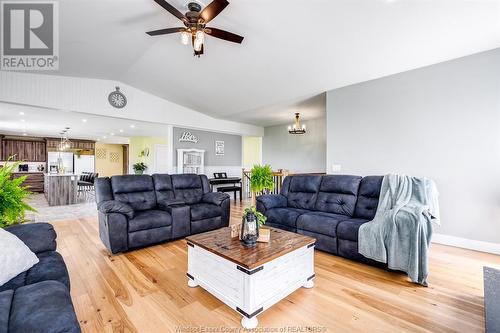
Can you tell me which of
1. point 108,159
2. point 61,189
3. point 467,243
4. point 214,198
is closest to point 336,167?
point 467,243

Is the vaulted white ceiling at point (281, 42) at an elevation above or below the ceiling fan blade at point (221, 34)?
above

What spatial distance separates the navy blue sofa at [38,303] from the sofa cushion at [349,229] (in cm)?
261

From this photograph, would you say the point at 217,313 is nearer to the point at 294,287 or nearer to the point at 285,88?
the point at 294,287

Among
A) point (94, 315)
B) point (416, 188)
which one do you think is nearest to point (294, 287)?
point (94, 315)

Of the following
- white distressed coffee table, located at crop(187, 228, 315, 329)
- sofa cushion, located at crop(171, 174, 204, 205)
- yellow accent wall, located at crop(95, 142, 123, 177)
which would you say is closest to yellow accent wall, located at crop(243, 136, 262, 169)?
sofa cushion, located at crop(171, 174, 204, 205)

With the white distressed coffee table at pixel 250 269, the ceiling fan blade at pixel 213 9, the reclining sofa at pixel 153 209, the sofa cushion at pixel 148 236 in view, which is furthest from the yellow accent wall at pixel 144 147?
the white distressed coffee table at pixel 250 269

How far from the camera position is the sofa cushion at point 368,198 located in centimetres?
307

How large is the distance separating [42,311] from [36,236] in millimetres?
1149

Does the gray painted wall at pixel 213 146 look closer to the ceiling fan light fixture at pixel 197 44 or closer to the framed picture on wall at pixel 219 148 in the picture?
the framed picture on wall at pixel 219 148

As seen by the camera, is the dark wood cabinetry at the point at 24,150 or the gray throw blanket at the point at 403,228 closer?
the gray throw blanket at the point at 403,228

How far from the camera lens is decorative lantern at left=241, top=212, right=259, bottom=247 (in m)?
2.10

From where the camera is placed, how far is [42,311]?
3.47 feet

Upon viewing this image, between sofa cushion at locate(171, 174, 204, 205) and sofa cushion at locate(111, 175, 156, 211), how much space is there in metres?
0.43

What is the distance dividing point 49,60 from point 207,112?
3.49m
